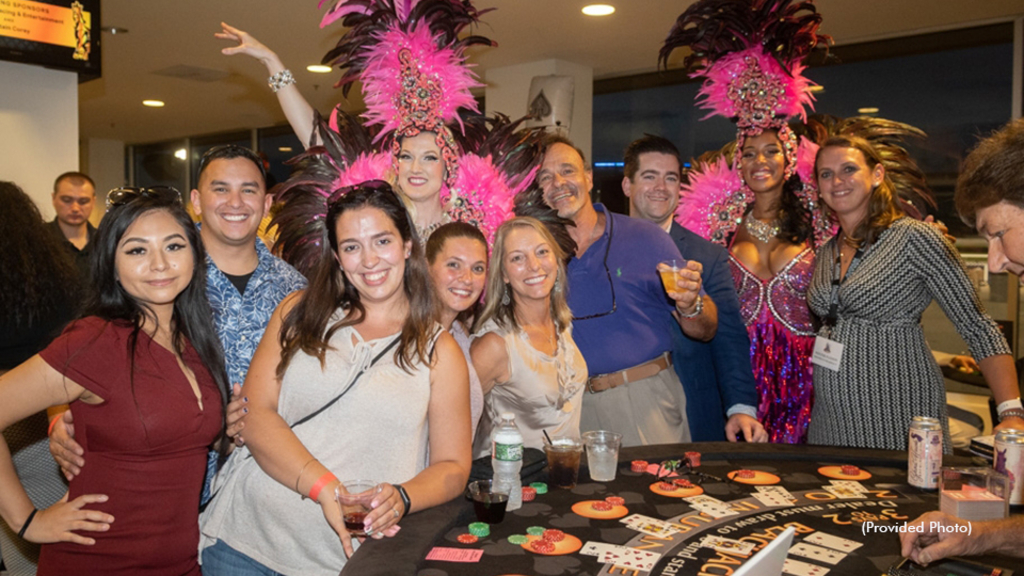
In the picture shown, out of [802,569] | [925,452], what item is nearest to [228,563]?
[802,569]

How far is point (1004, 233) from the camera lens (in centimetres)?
158

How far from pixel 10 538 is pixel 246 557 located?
131 cm

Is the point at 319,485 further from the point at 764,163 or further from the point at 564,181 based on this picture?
the point at 764,163

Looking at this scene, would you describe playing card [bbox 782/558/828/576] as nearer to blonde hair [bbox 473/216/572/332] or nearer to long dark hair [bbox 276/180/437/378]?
long dark hair [bbox 276/180/437/378]

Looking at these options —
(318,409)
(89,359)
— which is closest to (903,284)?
(318,409)

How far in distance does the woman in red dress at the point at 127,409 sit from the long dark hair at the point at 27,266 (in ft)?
3.34

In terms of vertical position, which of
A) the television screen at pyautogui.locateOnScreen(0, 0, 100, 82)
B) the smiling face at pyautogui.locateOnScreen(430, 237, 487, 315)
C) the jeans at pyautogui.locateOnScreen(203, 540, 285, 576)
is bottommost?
the jeans at pyautogui.locateOnScreen(203, 540, 285, 576)

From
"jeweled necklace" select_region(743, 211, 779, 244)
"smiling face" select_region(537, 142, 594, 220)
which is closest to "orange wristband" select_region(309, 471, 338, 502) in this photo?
"smiling face" select_region(537, 142, 594, 220)

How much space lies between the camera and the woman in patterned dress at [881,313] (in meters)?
2.71

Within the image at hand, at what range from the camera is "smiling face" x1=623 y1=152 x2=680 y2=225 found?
338 centimetres

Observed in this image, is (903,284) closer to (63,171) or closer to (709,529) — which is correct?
(709,529)

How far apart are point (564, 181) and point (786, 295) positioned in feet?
3.92

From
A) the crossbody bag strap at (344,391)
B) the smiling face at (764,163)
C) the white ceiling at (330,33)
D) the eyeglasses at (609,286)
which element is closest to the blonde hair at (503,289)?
the eyeglasses at (609,286)

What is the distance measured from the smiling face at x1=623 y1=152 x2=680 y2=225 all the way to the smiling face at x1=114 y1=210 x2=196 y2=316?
81.3 inches
